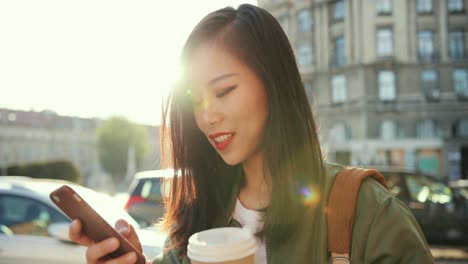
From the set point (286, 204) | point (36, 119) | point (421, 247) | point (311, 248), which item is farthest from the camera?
point (36, 119)

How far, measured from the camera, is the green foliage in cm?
3062

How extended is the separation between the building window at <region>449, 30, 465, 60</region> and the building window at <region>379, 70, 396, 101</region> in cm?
472

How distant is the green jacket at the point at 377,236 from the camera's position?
45.0 inches

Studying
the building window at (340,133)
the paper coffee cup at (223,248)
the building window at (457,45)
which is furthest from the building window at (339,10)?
the paper coffee cup at (223,248)

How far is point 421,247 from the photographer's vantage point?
114 centimetres

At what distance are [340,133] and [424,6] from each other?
459 inches

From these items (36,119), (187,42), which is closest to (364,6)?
(187,42)

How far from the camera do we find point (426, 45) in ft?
113

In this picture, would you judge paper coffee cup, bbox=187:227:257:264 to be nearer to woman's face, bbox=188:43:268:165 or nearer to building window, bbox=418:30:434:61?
woman's face, bbox=188:43:268:165

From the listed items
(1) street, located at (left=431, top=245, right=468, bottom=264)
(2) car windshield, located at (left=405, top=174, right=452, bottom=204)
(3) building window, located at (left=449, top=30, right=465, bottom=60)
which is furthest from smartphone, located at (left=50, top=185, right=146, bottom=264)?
(3) building window, located at (left=449, top=30, right=465, bottom=60)

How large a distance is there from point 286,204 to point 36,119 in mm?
65893

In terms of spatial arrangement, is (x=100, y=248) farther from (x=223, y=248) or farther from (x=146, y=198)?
(x=146, y=198)

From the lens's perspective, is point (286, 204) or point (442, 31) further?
point (442, 31)

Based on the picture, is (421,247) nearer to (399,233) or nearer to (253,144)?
(399,233)
